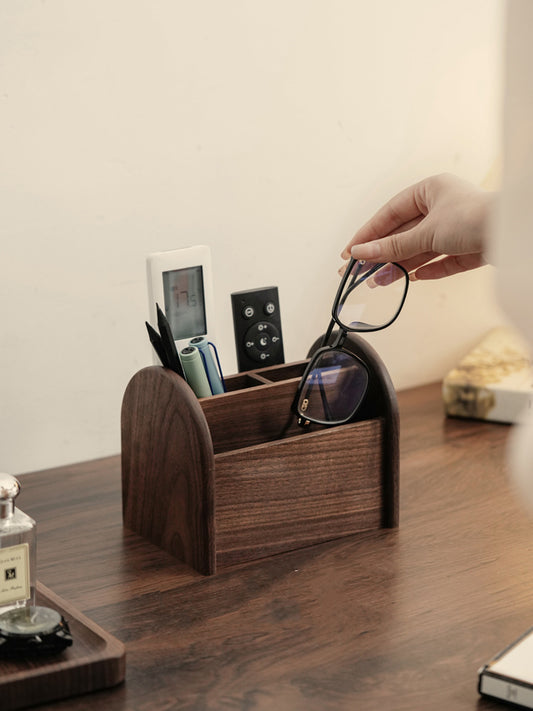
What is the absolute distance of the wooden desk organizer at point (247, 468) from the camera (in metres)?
0.84

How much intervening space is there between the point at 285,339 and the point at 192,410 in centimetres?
50

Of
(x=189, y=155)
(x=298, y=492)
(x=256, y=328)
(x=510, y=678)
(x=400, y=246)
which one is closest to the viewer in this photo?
(x=510, y=678)

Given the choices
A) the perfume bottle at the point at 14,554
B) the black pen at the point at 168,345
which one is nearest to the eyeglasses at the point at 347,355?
the black pen at the point at 168,345

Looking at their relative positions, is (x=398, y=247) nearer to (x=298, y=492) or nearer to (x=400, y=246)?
(x=400, y=246)

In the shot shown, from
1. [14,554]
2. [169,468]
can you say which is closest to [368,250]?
[169,468]

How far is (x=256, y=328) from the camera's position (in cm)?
100

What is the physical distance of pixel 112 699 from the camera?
2.16 feet

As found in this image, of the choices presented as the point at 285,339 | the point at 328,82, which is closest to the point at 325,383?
the point at 285,339

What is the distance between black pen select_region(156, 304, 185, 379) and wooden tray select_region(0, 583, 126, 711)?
0.25 m

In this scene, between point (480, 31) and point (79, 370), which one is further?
point (480, 31)

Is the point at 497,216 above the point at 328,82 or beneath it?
beneath

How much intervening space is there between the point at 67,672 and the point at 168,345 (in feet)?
1.01

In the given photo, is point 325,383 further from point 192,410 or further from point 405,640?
point 405,640

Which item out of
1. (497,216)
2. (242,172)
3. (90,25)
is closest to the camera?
(497,216)
